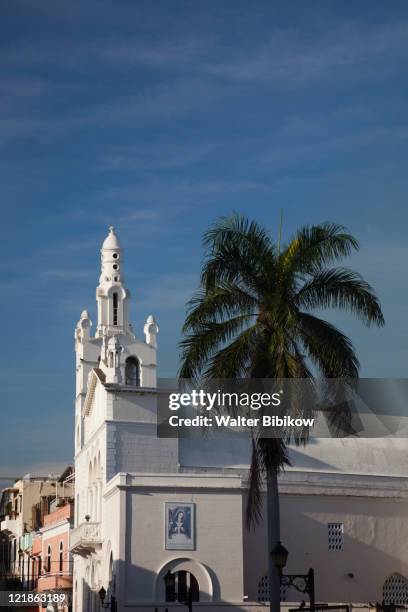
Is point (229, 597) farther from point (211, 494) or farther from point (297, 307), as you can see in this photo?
point (297, 307)

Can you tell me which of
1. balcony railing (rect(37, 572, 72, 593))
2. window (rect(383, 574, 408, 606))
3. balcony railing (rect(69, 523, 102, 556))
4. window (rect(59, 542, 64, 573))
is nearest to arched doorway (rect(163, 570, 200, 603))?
balcony railing (rect(69, 523, 102, 556))

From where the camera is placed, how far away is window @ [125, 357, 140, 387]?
55.6 meters

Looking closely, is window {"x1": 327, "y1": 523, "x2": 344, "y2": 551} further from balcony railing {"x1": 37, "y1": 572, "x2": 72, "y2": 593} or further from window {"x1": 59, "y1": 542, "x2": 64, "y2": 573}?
window {"x1": 59, "y1": 542, "x2": 64, "y2": 573}

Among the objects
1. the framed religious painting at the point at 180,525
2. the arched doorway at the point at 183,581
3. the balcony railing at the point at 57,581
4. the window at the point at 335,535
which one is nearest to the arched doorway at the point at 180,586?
the arched doorway at the point at 183,581

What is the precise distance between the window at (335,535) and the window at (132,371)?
14.2 metres

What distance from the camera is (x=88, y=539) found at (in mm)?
47375

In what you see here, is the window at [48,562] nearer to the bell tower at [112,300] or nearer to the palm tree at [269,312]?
the bell tower at [112,300]

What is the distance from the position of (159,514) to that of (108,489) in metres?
3.20

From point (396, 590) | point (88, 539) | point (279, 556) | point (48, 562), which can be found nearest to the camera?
point (279, 556)

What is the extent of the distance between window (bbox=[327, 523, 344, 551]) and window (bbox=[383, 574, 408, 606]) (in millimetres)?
2789

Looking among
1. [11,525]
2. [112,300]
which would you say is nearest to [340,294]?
[112,300]

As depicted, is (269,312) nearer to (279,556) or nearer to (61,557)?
(279,556)

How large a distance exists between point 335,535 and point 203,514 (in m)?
7.25

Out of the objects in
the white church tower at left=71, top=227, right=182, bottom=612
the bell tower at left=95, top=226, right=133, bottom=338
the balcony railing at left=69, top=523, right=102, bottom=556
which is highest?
the bell tower at left=95, top=226, right=133, bottom=338
